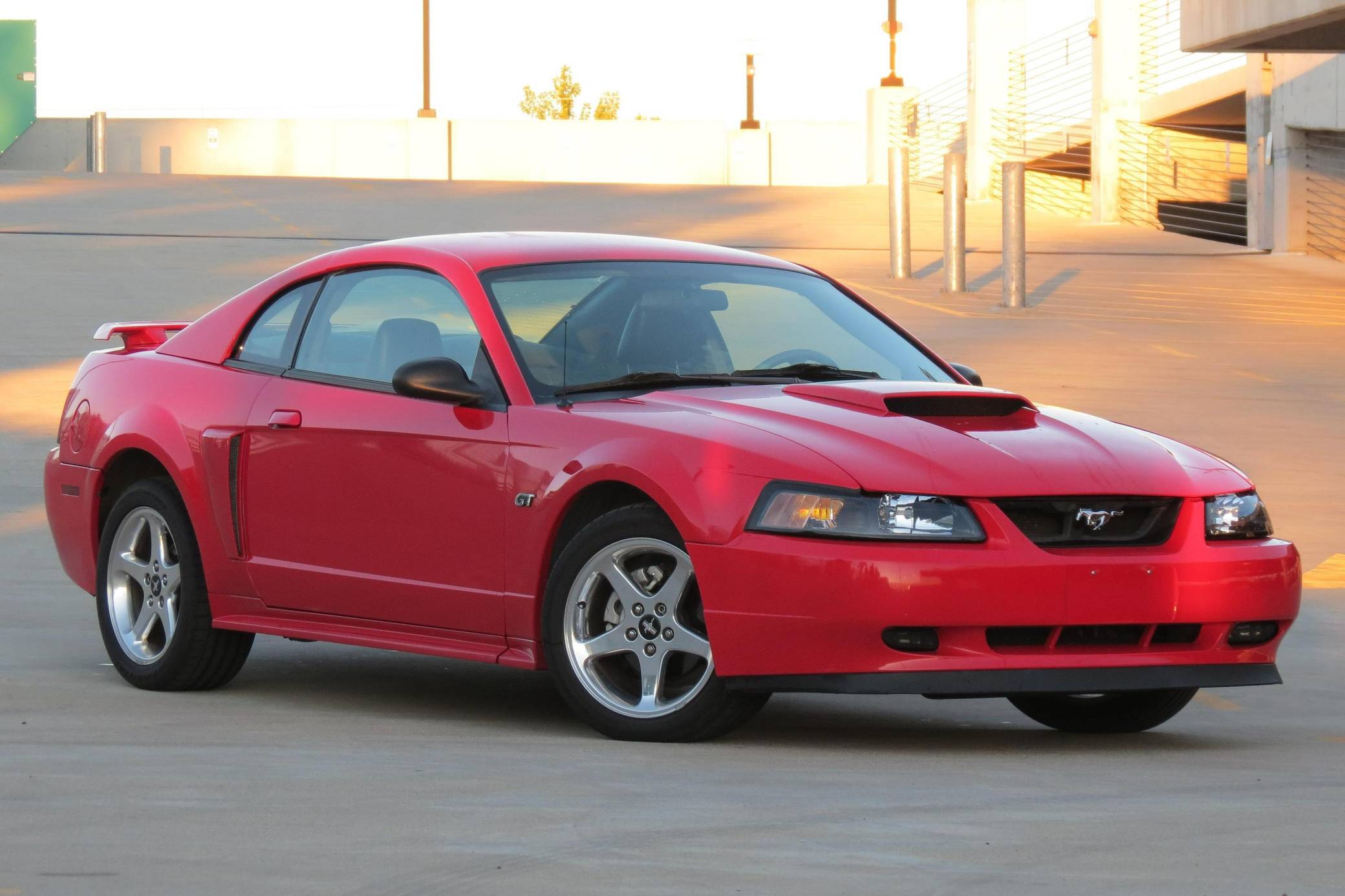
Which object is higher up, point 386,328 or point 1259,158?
point 1259,158

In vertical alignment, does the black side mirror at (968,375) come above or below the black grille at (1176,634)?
above

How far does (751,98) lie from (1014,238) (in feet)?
134

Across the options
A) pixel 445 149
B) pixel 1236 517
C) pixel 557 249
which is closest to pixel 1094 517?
pixel 1236 517

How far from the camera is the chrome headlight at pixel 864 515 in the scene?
546cm

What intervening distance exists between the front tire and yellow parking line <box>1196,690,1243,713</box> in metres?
1.91

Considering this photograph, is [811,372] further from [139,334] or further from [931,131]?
[931,131]

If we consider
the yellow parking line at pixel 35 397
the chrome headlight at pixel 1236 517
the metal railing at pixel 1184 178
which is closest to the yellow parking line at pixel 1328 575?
the chrome headlight at pixel 1236 517

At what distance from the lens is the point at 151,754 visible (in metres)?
5.45

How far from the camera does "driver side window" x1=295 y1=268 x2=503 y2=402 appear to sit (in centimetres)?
657

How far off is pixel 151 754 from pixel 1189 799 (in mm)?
2428

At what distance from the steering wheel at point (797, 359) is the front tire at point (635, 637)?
1.01 meters

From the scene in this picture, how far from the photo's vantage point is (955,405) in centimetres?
604

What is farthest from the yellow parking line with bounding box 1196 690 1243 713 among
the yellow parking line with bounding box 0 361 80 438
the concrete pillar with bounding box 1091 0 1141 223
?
the concrete pillar with bounding box 1091 0 1141 223

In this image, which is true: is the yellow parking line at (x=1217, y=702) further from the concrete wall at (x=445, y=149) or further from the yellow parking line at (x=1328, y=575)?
the concrete wall at (x=445, y=149)
